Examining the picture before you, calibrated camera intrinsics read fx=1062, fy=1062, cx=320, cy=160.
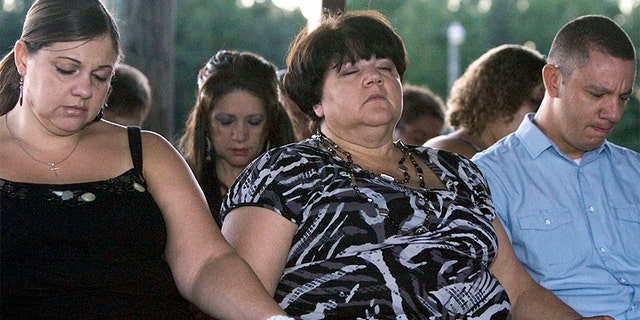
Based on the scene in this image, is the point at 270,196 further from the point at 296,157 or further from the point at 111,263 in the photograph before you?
the point at 111,263

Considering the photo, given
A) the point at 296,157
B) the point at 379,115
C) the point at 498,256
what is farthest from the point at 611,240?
the point at 296,157

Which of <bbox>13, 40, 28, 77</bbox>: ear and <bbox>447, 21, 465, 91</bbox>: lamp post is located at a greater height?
<bbox>13, 40, 28, 77</bbox>: ear

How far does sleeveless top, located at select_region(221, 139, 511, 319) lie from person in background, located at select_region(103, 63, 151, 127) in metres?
1.41

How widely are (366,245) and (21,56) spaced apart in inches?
39.8

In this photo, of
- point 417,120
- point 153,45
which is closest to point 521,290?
point 153,45

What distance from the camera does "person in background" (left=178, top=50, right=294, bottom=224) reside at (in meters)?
4.18

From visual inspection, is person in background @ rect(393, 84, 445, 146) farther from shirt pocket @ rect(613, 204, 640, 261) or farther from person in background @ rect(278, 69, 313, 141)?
shirt pocket @ rect(613, 204, 640, 261)

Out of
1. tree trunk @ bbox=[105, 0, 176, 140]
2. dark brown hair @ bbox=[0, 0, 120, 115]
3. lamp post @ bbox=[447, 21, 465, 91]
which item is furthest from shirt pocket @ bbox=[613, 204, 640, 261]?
lamp post @ bbox=[447, 21, 465, 91]

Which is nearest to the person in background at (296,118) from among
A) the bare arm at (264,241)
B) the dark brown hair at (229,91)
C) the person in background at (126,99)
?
the dark brown hair at (229,91)

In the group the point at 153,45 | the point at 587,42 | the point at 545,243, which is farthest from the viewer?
the point at 153,45

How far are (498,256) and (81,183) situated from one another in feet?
4.08

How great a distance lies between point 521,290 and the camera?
3127 millimetres

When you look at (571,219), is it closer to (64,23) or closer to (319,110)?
(319,110)

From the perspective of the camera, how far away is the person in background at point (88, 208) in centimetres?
258
